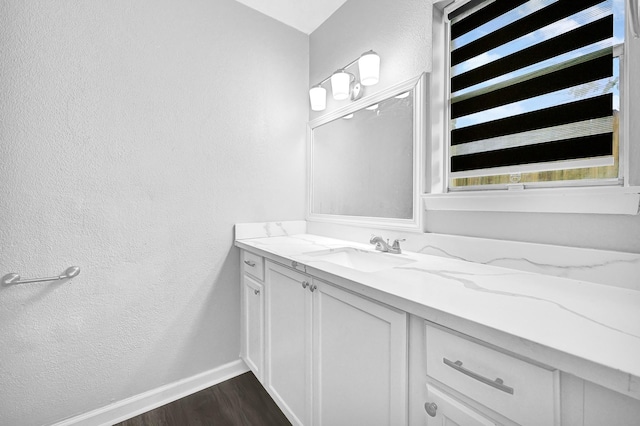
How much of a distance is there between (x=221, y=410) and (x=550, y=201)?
6.18 ft

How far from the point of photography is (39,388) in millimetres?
1344

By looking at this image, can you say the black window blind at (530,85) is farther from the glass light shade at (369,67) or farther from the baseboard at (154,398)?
the baseboard at (154,398)

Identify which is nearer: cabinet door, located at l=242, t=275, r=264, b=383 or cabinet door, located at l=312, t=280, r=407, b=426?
cabinet door, located at l=312, t=280, r=407, b=426

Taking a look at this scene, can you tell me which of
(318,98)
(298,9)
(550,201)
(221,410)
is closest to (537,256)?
(550,201)

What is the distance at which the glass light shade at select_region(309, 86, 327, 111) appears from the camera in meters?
1.99

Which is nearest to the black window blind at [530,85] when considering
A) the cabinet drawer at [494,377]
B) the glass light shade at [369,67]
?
the glass light shade at [369,67]

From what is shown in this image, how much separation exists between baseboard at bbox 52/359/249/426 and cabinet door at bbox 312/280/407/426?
0.94m

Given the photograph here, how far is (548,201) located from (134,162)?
193 centimetres

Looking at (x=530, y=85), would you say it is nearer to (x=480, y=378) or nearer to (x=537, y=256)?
(x=537, y=256)

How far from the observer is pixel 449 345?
0.70 metres

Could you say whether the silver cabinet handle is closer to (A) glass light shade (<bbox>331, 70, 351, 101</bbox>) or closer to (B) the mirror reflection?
(B) the mirror reflection

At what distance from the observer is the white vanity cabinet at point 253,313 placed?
1.60 metres

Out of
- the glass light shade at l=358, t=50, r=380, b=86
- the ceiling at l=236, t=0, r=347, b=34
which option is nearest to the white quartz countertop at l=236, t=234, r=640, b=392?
the glass light shade at l=358, t=50, r=380, b=86

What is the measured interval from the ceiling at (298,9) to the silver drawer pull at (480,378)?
213cm
